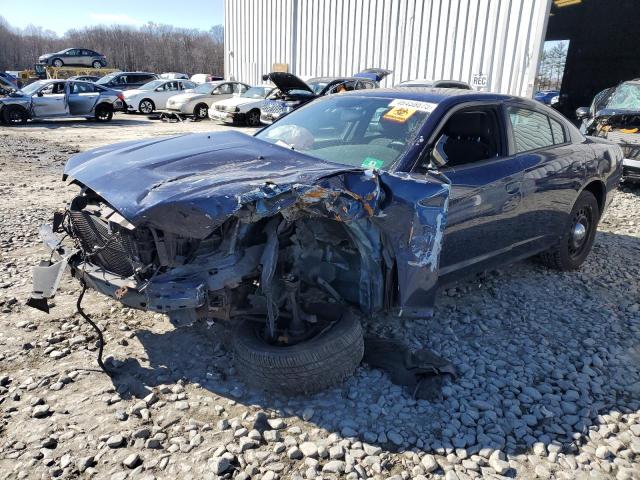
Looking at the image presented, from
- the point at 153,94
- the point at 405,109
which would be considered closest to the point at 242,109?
the point at 153,94

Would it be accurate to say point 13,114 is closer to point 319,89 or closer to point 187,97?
point 187,97

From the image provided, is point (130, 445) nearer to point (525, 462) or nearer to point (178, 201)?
point (178, 201)

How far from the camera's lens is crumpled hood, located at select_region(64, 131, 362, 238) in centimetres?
225

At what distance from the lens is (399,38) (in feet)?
49.8

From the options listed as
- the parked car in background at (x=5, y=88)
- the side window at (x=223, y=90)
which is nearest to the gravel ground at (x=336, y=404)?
the parked car in background at (x=5, y=88)

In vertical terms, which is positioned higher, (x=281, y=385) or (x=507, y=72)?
(x=507, y=72)

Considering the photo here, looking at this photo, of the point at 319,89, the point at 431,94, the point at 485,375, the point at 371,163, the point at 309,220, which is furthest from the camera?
the point at 319,89

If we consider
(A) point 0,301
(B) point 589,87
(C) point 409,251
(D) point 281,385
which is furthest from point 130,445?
(B) point 589,87

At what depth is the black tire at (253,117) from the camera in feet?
52.9

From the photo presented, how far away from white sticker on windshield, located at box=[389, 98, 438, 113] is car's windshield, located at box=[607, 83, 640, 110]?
692 cm

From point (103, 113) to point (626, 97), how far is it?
52.0 ft

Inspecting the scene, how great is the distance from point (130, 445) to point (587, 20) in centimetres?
2654

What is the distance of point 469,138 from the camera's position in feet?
11.7

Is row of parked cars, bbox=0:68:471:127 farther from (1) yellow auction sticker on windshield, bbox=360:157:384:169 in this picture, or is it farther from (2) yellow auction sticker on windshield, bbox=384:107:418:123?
(1) yellow auction sticker on windshield, bbox=360:157:384:169
